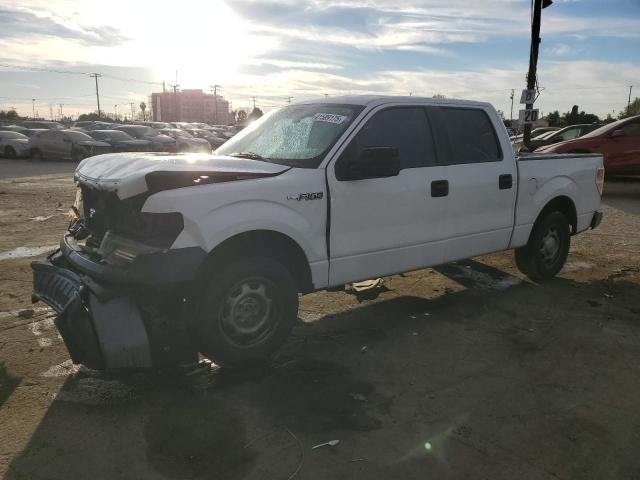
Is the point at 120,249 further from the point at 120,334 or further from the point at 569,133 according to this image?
the point at 569,133

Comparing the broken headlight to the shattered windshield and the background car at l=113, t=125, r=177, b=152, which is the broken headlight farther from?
the background car at l=113, t=125, r=177, b=152

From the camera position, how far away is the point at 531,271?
5.80m

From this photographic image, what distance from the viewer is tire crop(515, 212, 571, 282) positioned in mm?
5652

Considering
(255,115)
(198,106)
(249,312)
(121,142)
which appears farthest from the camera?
(198,106)

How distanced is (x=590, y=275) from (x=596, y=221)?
0.64 m

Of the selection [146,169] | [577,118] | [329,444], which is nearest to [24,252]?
[146,169]

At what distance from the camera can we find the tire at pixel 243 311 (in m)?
3.33

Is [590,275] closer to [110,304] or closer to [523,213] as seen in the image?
[523,213]

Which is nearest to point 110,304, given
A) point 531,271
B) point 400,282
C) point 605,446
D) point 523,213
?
point 605,446

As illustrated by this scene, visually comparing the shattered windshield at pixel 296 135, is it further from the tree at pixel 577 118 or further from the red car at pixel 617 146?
the tree at pixel 577 118

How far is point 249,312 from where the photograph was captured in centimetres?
358

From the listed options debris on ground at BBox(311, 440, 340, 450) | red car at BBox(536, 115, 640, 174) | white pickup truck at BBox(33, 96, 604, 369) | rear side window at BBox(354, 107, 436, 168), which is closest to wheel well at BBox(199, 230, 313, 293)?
white pickup truck at BBox(33, 96, 604, 369)

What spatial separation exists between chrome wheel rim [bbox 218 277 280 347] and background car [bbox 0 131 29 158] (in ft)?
81.2

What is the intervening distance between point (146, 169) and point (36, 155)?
24.3m
